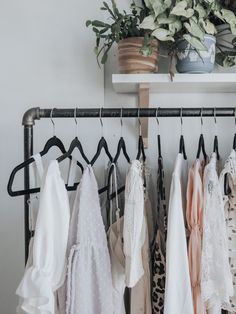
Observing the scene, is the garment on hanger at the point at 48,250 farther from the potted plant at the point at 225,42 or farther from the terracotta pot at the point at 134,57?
the potted plant at the point at 225,42

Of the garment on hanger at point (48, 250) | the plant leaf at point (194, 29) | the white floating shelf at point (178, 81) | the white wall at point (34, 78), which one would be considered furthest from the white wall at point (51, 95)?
the garment on hanger at point (48, 250)

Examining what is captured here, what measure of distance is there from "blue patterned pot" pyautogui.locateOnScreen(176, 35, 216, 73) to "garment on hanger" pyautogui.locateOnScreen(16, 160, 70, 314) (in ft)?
1.64

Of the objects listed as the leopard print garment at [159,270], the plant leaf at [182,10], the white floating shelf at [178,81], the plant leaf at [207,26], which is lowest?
the leopard print garment at [159,270]

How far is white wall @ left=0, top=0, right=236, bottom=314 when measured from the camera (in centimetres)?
135

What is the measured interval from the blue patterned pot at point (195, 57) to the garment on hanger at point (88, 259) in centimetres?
44

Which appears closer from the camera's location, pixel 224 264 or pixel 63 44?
pixel 224 264

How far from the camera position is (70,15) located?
1382 millimetres

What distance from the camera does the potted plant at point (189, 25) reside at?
1033 mm

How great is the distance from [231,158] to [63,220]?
1.65ft

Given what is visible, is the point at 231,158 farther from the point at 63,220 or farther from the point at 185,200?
the point at 63,220

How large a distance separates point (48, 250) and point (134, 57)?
0.62m

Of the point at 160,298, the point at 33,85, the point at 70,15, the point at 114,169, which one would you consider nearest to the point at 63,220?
the point at 114,169

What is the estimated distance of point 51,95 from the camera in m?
1.39

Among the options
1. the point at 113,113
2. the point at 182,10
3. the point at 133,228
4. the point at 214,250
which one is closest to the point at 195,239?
the point at 214,250
